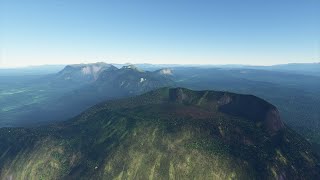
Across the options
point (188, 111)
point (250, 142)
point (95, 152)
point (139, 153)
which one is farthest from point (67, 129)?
point (250, 142)

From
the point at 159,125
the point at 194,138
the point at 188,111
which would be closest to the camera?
the point at 194,138

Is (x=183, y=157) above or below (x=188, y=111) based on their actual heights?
below

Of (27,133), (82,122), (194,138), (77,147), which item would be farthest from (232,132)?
(27,133)

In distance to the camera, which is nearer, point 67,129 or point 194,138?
point 194,138

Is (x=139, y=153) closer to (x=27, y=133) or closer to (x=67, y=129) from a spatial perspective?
(x=67, y=129)

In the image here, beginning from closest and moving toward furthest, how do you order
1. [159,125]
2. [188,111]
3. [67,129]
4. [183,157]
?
[183,157] < [159,125] < [188,111] < [67,129]

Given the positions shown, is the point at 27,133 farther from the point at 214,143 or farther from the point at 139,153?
the point at 214,143
